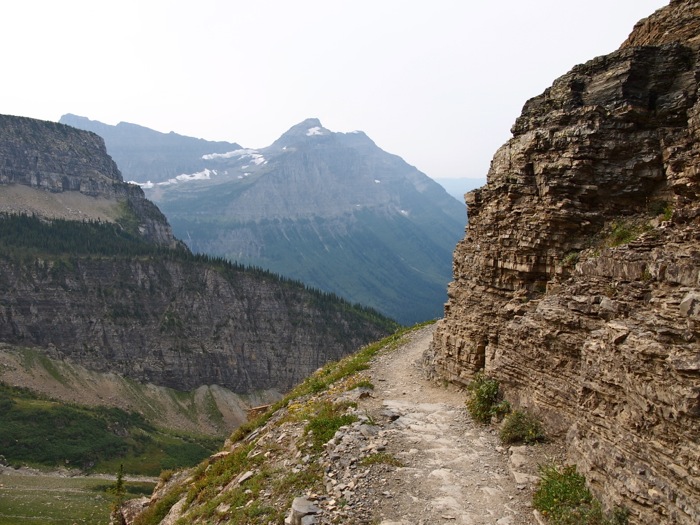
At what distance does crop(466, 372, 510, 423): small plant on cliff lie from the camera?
18594 mm

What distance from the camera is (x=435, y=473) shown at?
1532cm

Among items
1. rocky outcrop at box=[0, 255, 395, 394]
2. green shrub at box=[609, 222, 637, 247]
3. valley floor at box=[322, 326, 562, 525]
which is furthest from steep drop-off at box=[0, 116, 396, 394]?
green shrub at box=[609, 222, 637, 247]

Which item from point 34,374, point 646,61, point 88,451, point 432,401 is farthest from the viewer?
point 34,374


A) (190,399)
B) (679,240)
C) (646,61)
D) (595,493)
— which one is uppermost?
(646,61)

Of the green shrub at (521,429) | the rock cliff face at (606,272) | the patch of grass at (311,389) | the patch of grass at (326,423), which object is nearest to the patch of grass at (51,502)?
the patch of grass at (311,389)

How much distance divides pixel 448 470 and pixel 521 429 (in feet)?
9.55

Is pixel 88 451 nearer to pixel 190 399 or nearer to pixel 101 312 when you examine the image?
pixel 190 399

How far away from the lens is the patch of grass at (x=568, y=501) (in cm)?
1150

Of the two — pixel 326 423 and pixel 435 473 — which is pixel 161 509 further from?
pixel 435 473

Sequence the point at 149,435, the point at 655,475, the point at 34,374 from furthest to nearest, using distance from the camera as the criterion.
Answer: the point at 34,374 → the point at 149,435 → the point at 655,475

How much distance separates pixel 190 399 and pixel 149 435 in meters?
37.5

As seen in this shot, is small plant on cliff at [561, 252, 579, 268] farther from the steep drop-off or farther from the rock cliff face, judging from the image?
the steep drop-off

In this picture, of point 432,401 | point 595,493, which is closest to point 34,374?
point 432,401

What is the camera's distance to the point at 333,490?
15.0 meters
